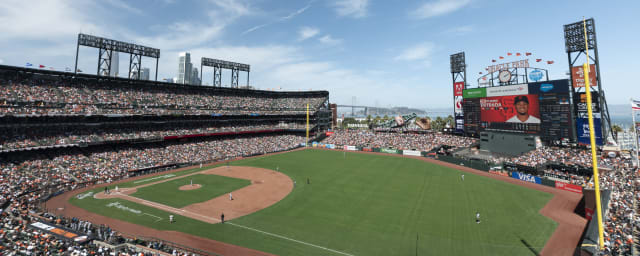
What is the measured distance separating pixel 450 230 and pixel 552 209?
13910mm

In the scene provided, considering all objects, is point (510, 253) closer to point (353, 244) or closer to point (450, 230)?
point (450, 230)

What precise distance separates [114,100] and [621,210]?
71.1m

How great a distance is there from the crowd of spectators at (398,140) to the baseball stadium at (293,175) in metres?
0.54

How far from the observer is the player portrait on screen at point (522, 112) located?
45.4 metres

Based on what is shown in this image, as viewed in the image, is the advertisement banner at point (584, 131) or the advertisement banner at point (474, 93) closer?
the advertisement banner at point (584, 131)

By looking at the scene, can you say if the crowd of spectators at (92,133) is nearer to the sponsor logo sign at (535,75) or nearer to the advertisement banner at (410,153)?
the advertisement banner at (410,153)

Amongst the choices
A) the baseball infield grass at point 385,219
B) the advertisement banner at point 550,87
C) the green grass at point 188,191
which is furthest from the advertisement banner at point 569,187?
the green grass at point 188,191

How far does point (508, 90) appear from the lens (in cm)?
4806

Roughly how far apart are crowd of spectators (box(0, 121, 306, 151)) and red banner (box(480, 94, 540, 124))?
180ft

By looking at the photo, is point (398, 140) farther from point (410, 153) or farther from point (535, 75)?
point (535, 75)

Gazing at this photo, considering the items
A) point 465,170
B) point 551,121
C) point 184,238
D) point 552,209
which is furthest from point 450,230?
point 551,121

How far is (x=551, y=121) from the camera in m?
43.0

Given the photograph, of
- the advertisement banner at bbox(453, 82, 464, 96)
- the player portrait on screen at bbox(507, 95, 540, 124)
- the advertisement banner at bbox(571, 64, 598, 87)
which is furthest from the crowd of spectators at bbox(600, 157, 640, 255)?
the advertisement banner at bbox(453, 82, 464, 96)

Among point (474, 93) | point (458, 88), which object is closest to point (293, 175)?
point (474, 93)
